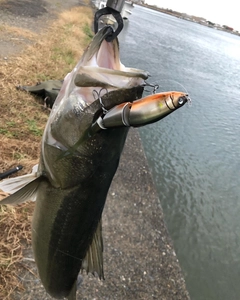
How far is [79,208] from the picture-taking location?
1742mm

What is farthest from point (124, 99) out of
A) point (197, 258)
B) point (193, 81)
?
point (193, 81)

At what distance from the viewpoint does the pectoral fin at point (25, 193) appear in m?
1.67

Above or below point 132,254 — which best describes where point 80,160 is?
above

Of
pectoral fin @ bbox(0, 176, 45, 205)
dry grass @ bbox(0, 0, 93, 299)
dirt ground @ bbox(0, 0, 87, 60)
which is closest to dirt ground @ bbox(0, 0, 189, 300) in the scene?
dry grass @ bbox(0, 0, 93, 299)

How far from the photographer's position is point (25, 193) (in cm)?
171

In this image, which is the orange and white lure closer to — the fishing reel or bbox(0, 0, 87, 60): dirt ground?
the fishing reel

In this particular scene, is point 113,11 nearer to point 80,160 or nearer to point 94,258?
point 80,160

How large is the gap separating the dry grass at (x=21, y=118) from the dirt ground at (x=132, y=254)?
0.19 meters

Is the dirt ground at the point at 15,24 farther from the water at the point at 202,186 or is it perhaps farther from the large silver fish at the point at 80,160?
the large silver fish at the point at 80,160

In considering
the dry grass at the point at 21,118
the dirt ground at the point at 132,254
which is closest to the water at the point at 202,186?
the dirt ground at the point at 132,254

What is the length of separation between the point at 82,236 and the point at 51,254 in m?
0.27

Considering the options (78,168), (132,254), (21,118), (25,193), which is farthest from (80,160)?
(21,118)

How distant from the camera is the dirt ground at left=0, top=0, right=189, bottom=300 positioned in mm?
3268

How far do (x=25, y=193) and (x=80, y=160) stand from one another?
42 centimetres
